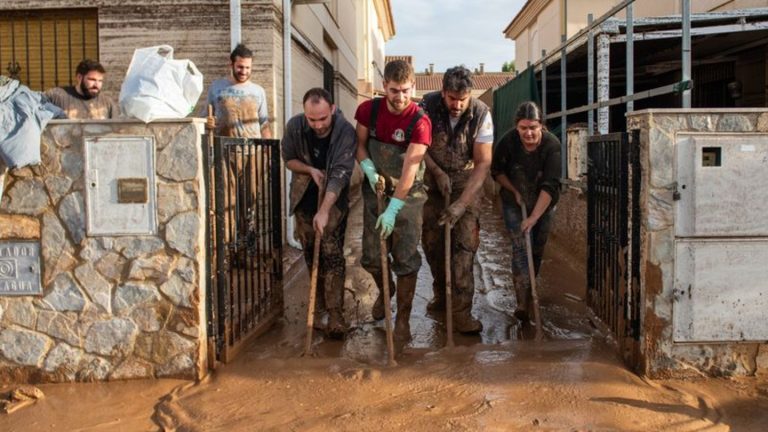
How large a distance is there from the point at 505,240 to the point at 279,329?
4651 millimetres

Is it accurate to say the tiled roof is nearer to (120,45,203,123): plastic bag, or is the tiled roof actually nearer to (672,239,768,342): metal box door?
(120,45,203,123): plastic bag

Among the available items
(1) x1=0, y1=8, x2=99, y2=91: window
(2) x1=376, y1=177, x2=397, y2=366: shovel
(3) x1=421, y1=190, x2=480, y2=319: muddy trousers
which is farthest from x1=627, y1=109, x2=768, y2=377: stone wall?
(1) x1=0, y1=8, x2=99, y2=91: window

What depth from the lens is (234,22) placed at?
7.77m

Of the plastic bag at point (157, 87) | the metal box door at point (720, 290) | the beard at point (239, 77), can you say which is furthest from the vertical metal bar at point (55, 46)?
the metal box door at point (720, 290)

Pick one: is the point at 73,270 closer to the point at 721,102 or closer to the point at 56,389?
the point at 56,389

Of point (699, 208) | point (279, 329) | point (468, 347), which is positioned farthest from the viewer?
point (279, 329)

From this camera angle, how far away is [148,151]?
4.34m

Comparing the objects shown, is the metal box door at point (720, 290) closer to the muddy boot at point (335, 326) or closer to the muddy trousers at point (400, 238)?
the muddy trousers at point (400, 238)

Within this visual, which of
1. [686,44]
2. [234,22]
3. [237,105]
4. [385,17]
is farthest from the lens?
[385,17]

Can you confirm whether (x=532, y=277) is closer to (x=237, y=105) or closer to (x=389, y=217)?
(x=389, y=217)

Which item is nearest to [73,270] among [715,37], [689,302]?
[689,302]

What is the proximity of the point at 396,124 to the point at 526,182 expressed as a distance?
51.3 inches

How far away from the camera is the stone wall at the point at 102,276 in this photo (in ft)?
14.3

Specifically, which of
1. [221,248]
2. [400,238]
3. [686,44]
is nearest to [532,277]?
[400,238]
